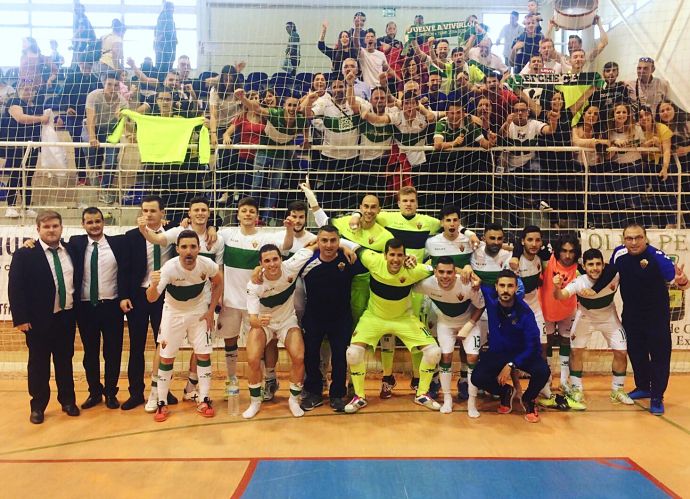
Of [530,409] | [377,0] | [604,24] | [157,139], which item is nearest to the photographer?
[530,409]

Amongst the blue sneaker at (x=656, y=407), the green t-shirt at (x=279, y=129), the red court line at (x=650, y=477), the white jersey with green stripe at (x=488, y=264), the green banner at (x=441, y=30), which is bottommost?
the red court line at (x=650, y=477)

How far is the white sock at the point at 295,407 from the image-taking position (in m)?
5.52

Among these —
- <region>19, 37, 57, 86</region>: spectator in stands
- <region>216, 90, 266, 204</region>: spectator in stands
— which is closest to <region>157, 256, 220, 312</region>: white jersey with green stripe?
<region>216, 90, 266, 204</region>: spectator in stands

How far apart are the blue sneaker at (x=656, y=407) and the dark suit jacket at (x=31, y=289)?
6.07 metres

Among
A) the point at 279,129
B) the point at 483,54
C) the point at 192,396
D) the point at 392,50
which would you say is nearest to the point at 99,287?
the point at 192,396

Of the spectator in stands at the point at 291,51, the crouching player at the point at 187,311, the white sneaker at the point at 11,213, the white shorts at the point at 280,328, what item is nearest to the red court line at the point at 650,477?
the white shorts at the point at 280,328

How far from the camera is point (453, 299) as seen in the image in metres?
5.74

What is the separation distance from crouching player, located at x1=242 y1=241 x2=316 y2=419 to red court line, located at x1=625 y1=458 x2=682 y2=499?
2.94m

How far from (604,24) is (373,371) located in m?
8.85

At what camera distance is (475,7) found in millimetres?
13148

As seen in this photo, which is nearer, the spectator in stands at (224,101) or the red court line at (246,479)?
the red court line at (246,479)

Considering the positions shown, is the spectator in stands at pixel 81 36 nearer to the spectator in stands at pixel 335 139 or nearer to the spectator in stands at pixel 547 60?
the spectator in stands at pixel 335 139

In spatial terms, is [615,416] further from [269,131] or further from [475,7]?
[475,7]

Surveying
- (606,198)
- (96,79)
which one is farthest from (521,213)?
(96,79)
